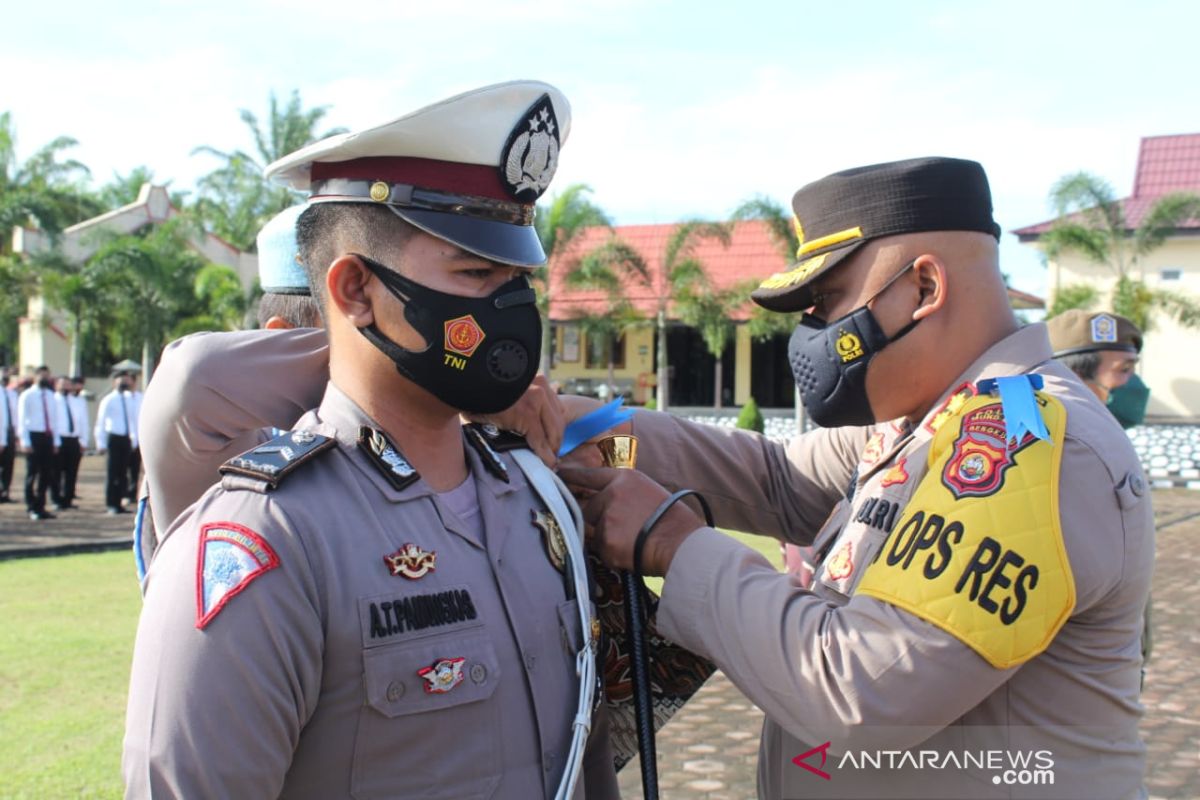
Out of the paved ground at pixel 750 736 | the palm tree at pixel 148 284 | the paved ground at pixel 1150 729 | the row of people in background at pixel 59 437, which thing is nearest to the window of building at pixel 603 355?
the palm tree at pixel 148 284

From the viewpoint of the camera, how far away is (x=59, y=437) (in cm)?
1491

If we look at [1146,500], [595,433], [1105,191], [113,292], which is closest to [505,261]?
[595,433]

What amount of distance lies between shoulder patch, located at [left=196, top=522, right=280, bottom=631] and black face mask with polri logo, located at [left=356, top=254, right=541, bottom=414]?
1.55 ft

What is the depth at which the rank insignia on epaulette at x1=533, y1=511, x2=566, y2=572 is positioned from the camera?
210 centimetres

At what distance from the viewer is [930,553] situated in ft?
6.35

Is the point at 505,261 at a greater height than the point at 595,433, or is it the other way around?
the point at 505,261

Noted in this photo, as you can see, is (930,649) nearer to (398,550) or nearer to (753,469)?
(398,550)

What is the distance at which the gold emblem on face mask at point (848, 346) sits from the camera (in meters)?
2.41

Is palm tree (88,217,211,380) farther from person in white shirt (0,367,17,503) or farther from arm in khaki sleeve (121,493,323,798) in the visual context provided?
arm in khaki sleeve (121,493,323,798)

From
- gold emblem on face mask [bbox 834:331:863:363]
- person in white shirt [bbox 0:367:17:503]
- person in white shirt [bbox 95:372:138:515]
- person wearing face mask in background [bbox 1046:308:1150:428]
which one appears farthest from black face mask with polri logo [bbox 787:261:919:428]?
person in white shirt [bbox 0:367:17:503]

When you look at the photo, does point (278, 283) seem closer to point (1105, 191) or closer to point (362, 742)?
point (362, 742)

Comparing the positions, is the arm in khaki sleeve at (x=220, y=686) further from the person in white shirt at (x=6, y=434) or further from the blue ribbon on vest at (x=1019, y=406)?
the person in white shirt at (x=6, y=434)

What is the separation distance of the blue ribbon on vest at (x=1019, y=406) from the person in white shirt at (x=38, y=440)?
48.1 ft

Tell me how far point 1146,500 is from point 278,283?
234 cm
